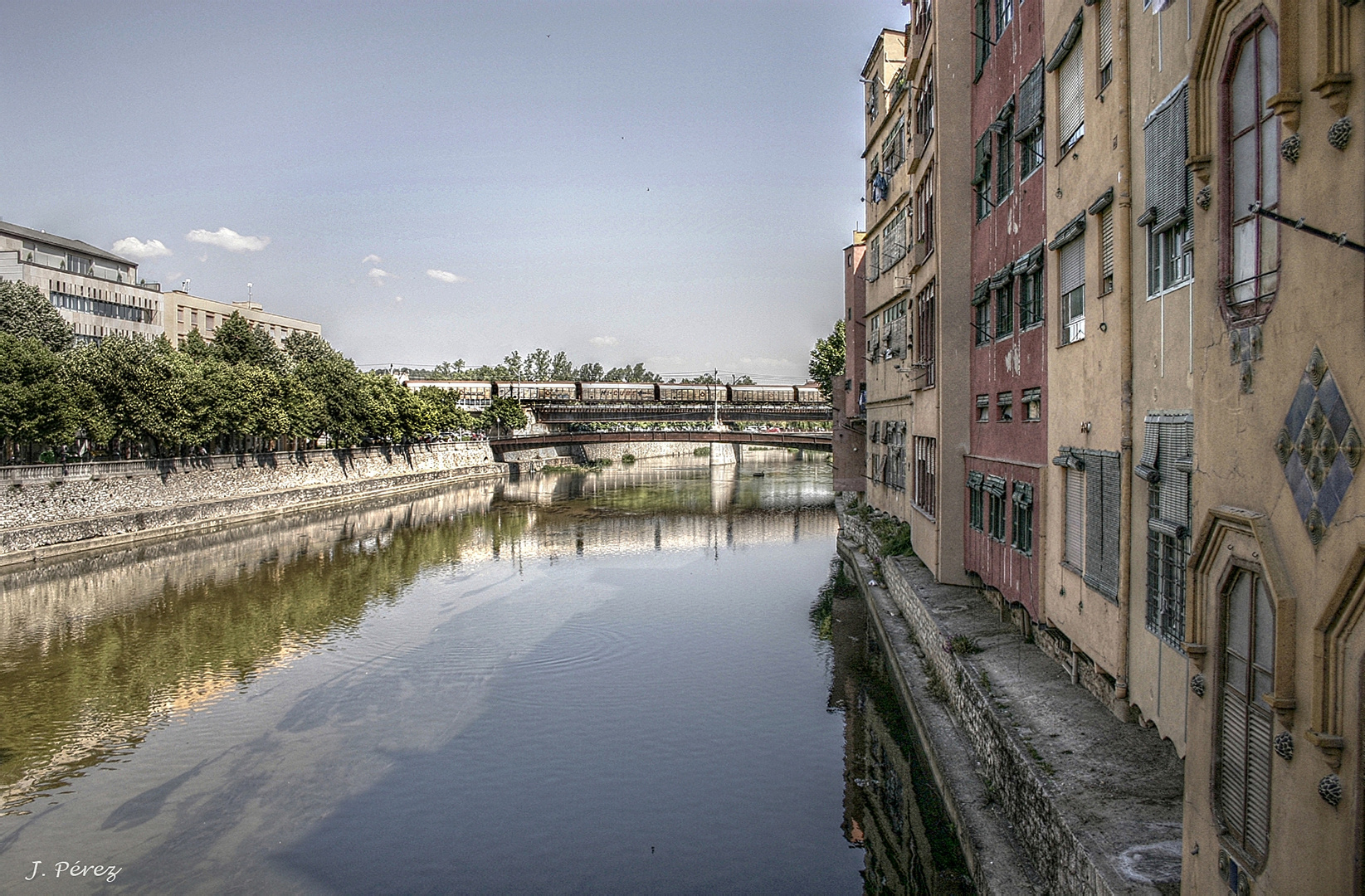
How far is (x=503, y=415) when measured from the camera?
80938 millimetres

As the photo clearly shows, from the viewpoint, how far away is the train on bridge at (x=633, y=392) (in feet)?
263

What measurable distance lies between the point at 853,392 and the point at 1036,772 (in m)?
24.5

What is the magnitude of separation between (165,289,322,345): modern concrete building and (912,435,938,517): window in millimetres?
64101

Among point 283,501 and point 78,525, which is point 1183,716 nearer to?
point 78,525

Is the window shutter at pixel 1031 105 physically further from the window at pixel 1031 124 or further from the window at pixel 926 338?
the window at pixel 926 338

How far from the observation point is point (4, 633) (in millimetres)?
22203

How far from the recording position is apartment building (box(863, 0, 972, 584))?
18.2 meters

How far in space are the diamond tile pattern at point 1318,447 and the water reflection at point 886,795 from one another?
640cm

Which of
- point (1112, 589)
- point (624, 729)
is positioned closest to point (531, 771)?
point (624, 729)

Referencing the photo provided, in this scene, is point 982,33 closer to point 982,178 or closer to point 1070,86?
point 982,178

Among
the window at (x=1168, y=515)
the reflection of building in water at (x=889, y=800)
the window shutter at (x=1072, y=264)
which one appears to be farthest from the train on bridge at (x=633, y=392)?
the window at (x=1168, y=515)

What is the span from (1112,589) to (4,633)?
23.9 meters

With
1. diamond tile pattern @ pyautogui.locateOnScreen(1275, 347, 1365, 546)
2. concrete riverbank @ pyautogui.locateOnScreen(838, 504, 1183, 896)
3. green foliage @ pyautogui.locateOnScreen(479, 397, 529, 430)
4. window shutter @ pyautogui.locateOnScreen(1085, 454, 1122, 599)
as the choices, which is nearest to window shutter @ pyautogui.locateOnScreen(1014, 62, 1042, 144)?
window shutter @ pyautogui.locateOnScreen(1085, 454, 1122, 599)

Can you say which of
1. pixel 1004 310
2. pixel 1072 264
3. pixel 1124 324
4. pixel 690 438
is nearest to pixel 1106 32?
pixel 1072 264
